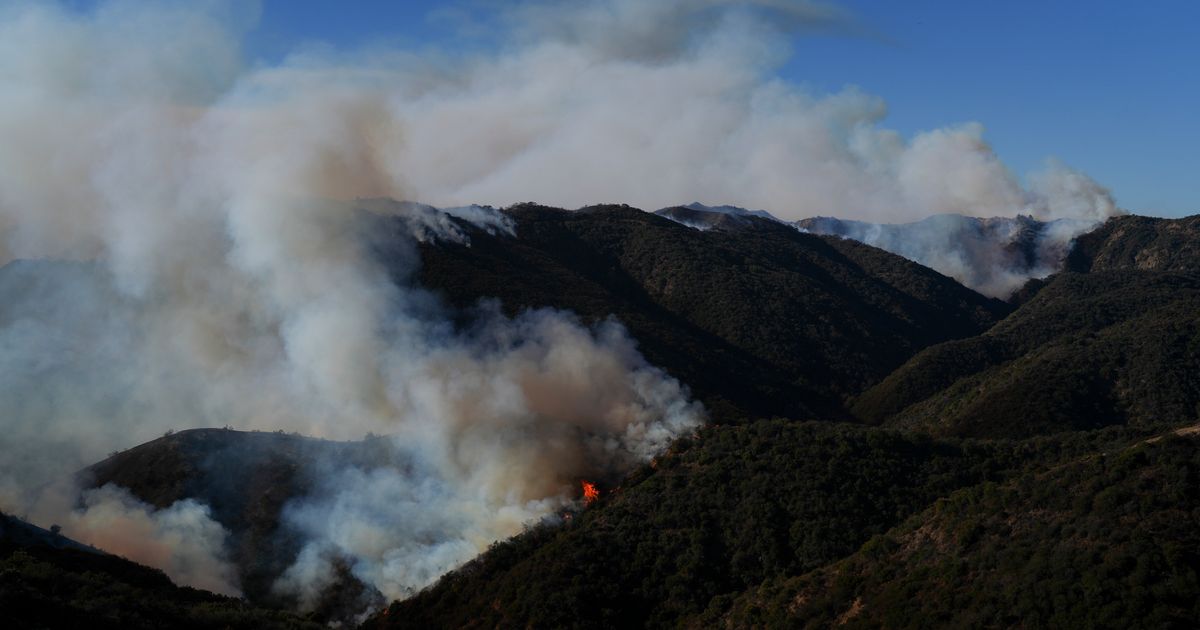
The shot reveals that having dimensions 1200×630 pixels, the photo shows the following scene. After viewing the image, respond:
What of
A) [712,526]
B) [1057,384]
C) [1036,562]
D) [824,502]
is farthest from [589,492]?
[1057,384]

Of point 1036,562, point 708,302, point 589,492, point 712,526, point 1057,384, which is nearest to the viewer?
point 1036,562

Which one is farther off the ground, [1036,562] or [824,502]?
[824,502]

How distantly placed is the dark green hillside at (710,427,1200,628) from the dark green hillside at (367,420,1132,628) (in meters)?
4.92

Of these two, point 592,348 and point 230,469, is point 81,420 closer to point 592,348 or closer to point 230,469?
point 230,469

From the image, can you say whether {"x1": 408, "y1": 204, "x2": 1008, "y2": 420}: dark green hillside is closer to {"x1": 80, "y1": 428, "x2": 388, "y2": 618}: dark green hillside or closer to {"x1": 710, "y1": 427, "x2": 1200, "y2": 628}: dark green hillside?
{"x1": 80, "y1": 428, "x2": 388, "y2": 618}: dark green hillside

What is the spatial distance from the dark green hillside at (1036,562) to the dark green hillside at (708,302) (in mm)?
42865

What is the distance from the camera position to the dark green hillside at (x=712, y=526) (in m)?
58.5

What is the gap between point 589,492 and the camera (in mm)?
72062

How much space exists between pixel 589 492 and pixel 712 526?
10790mm

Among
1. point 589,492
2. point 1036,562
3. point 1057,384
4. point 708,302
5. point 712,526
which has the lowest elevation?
point 1036,562

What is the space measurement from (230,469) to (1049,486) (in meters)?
54.8

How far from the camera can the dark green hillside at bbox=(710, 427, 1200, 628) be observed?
4278cm

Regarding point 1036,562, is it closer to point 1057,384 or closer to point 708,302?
point 1057,384

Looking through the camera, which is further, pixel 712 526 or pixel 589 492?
pixel 589 492
